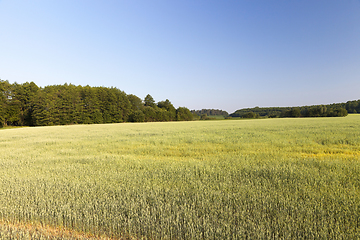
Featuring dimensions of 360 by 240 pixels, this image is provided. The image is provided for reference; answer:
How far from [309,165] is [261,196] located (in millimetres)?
3181

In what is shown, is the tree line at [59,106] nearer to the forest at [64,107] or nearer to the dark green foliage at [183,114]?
the forest at [64,107]

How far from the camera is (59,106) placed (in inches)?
2248

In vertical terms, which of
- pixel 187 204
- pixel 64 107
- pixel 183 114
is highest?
pixel 64 107

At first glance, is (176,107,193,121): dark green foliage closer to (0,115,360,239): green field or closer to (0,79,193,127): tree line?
(0,79,193,127): tree line

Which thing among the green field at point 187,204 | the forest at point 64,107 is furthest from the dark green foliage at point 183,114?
the green field at point 187,204

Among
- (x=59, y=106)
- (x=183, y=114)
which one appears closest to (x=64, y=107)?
(x=59, y=106)

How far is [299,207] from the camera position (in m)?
3.02

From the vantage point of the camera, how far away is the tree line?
53719mm

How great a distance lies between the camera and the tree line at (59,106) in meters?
53.7

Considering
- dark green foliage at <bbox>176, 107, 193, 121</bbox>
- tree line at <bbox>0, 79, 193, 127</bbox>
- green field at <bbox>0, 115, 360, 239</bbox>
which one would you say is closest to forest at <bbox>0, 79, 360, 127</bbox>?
tree line at <bbox>0, 79, 193, 127</bbox>

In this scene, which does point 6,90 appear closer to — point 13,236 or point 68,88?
point 68,88

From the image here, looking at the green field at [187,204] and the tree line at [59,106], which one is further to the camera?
the tree line at [59,106]

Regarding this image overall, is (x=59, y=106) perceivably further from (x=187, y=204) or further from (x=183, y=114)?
(x=187, y=204)

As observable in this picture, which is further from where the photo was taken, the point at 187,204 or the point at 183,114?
the point at 183,114
